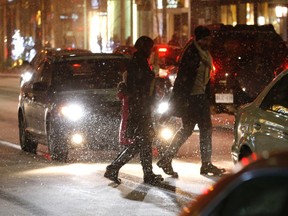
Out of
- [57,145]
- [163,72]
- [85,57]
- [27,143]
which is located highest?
[85,57]

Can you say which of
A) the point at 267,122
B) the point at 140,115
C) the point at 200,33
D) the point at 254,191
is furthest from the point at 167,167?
the point at 254,191

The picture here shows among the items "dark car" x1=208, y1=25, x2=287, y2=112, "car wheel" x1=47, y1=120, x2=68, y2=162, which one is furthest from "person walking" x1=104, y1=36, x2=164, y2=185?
"dark car" x1=208, y1=25, x2=287, y2=112

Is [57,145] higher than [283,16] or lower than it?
lower

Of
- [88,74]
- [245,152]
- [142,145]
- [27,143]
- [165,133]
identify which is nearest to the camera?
[245,152]

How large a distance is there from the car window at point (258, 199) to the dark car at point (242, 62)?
13233mm

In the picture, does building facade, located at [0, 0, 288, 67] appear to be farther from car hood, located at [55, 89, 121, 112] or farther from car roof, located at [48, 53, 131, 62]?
car hood, located at [55, 89, 121, 112]

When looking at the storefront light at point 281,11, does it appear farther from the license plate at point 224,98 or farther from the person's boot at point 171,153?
the person's boot at point 171,153

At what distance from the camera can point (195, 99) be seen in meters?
10.6

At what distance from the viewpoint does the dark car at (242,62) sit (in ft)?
54.6

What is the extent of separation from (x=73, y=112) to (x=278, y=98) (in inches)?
178

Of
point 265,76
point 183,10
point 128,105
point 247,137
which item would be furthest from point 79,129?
point 183,10

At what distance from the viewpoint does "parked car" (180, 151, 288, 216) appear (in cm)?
315

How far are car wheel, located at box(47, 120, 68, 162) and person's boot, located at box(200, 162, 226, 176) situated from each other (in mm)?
2302

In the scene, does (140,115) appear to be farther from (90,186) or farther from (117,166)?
(90,186)
